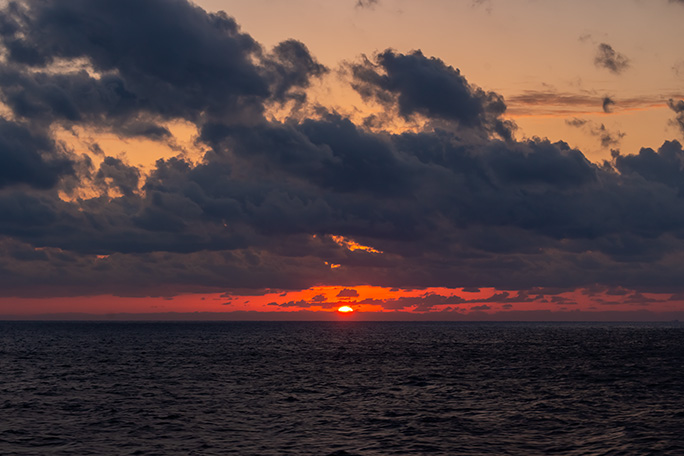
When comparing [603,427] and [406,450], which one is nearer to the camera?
[406,450]

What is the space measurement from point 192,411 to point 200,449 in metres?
13.8

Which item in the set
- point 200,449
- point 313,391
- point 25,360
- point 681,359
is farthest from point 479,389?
point 25,360

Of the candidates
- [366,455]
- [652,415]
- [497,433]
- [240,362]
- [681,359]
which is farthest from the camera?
[681,359]

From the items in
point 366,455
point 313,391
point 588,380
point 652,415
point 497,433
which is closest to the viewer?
point 366,455

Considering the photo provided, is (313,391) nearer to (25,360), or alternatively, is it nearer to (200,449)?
(200,449)

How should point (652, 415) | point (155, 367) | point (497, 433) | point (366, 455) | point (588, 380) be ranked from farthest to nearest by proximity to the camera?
point (155, 367) → point (588, 380) → point (652, 415) → point (497, 433) → point (366, 455)

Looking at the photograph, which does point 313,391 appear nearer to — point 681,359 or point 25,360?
point 25,360

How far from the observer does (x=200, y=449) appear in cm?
3862

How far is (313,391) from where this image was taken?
64.7 meters

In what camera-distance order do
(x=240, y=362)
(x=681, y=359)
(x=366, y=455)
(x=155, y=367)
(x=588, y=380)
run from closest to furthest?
(x=366, y=455)
(x=588, y=380)
(x=155, y=367)
(x=240, y=362)
(x=681, y=359)

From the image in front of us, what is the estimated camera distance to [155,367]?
9300 centimetres

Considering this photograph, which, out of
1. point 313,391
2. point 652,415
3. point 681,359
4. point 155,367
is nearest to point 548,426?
point 652,415

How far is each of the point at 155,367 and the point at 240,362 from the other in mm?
14478

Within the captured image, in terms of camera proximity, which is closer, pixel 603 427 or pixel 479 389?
pixel 603 427
